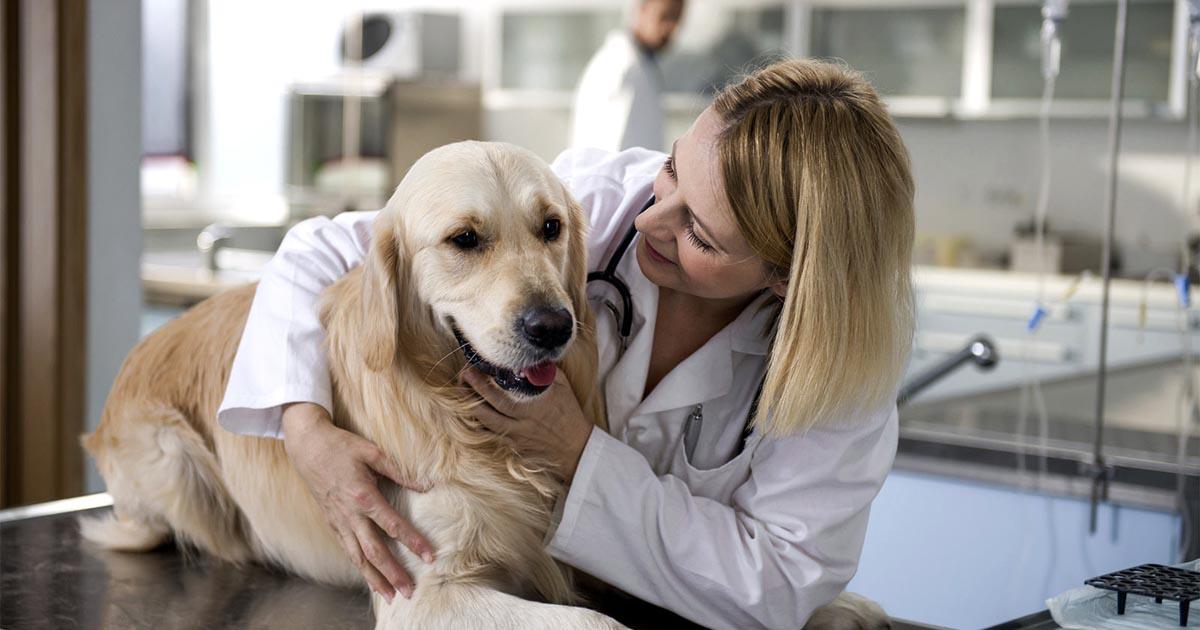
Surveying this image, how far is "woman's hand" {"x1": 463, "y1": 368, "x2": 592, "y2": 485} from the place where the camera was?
4.32 ft

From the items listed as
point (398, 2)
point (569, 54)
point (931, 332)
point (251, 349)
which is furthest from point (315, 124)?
point (251, 349)

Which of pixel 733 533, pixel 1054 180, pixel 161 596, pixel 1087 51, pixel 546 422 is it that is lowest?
pixel 161 596

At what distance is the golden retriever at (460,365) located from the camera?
1236mm

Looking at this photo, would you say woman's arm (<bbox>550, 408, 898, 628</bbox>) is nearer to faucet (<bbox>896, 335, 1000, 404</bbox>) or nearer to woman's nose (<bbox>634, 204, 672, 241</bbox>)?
woman's nose (<bbox>634, 204, 672, 241</bbox>)

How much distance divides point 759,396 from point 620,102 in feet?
7.62

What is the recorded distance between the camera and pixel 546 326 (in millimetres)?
1218

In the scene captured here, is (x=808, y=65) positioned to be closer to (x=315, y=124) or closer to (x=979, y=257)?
(x=979, y=257)

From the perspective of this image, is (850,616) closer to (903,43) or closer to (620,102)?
(620,102)

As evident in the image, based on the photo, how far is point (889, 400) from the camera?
A: 1338 millimetres

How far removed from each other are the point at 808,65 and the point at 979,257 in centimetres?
404

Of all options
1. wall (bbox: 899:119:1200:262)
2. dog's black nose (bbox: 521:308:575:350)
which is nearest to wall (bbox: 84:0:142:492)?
dog's black nose (bbox: 521:308:575:350)

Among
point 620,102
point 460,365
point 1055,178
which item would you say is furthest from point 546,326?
point 1055,178

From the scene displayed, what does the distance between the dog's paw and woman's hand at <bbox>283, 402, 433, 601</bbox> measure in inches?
17.3

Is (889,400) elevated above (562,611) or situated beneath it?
elevated above
